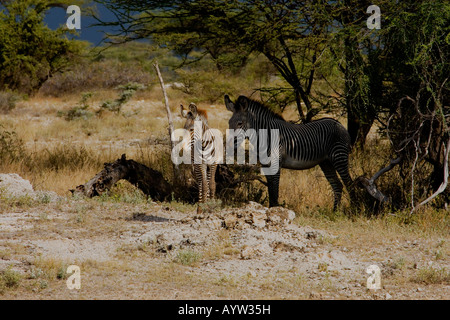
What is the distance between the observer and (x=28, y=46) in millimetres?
30422

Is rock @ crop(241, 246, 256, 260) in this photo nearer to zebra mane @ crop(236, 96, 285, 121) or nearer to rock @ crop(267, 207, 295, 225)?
rock @ crop(267, 207, 295, 225)

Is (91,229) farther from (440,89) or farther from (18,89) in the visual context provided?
(18,89)

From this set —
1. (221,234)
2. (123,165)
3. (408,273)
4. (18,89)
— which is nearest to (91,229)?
(221,234)

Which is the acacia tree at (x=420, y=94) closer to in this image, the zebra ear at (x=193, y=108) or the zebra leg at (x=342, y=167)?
the zebra leg at (x=342, y=167)

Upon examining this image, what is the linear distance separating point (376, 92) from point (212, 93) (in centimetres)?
1100

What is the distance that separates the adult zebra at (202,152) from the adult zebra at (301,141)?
71 cm

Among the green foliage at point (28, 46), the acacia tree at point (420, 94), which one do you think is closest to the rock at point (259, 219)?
the acacia tree at point (420, 94)

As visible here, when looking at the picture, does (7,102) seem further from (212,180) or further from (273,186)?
(273,186)

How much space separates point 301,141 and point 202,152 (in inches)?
69.1

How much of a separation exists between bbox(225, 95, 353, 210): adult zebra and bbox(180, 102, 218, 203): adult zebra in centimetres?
71

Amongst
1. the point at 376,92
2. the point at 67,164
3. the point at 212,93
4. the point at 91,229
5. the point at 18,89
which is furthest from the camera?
the point at 18,89

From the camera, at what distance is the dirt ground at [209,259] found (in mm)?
5684

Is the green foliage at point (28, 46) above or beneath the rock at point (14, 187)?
above

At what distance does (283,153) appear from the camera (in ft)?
31.8
